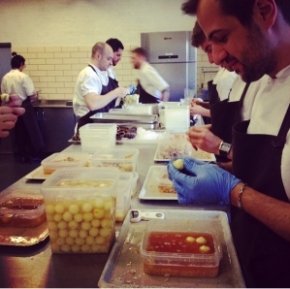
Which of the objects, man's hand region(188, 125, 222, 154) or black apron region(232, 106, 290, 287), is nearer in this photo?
black apron region(232, 106, 290, 287)

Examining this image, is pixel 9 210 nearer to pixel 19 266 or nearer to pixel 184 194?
pixel 19 266

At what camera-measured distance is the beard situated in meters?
1.38

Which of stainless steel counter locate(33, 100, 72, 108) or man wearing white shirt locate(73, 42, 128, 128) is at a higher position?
man wearing white shirt locate(73, 42, 128, 128)

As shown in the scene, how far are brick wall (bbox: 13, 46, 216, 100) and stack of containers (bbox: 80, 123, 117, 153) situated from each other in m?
4.41

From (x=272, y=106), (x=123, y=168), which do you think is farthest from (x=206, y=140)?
(x=272, y=106)

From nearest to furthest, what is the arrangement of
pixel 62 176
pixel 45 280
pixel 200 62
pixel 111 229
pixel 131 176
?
pixel 45 280 → pixel 111 229 → pixel 62 176 → pixel 131 176 → pixel 200 62

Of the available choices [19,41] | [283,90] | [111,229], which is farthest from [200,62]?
[111,229]

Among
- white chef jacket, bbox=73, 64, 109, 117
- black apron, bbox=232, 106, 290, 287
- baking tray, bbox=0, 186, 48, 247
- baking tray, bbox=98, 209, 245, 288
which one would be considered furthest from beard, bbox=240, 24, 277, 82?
white chef jacket, bbox=73, 64, 109, 117

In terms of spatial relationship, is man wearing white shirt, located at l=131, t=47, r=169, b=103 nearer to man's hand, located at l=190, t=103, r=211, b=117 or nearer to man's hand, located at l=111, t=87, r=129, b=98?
man's hand, located at l=111, t=87, r=129, b=98

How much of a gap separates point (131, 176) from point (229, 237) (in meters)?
0.54

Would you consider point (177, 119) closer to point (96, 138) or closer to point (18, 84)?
point (96, 138)

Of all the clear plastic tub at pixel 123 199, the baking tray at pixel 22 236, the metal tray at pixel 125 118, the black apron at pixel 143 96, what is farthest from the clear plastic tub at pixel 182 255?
the black apron at pixel 143 96

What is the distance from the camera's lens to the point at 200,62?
682cm

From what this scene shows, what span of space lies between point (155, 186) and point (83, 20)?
218 inches
